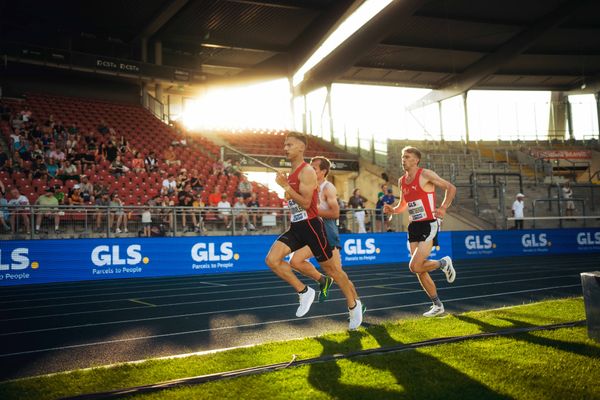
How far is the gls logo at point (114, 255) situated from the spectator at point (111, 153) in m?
6.58

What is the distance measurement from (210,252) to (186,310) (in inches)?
317

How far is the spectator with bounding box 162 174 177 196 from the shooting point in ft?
61.1

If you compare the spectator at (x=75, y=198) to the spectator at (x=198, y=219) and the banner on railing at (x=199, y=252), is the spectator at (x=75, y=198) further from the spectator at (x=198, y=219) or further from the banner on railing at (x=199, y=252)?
the spectator at (x=198, y=219)

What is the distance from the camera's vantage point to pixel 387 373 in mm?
4281

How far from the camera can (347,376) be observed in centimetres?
423

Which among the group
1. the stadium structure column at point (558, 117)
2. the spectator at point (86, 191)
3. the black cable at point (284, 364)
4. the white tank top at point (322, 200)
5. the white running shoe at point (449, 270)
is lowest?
the black cable at point (284, 364)

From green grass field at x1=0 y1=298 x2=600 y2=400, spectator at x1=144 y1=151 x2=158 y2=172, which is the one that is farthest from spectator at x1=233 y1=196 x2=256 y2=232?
green grass field at x1=0 y1=298 x2=600 y2=400

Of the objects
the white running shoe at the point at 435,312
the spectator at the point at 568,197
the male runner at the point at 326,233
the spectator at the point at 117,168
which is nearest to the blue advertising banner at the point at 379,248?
the spectator at the point at 117,168

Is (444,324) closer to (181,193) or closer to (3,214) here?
(3,214)

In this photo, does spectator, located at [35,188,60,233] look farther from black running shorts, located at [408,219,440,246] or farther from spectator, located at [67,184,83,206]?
black running shorts, located at [408,219,440,246]

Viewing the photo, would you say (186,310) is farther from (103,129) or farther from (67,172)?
(103,129)

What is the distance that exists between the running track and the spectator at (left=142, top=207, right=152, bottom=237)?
6.08ft

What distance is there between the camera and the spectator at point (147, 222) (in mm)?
15648

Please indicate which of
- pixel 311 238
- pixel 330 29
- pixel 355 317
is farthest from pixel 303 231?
pixel 330 29
